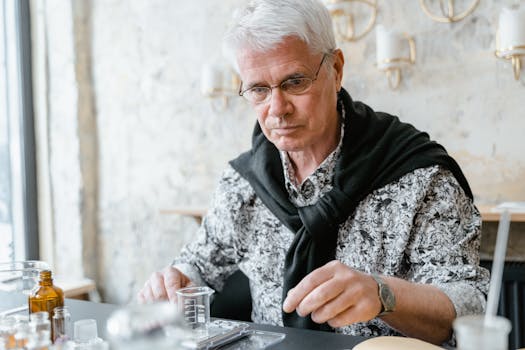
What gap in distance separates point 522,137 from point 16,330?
1.88 m

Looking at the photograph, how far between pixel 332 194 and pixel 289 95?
0.91 feet

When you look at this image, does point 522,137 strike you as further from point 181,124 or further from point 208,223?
point 181,124

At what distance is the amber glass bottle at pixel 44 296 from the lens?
102cm

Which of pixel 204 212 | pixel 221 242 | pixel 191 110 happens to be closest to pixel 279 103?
pixel 221 242

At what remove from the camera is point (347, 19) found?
2.43 m

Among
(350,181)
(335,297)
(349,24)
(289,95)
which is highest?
(349,24)

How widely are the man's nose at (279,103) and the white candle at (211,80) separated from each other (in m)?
1.34

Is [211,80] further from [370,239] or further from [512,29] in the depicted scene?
[370,239]

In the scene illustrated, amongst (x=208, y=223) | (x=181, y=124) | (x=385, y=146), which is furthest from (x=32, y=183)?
(x=385, y=146)

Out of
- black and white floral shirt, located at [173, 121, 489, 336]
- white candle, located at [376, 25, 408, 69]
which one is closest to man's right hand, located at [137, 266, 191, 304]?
black and white floral shirt, located at [173, 121, 489, 336]

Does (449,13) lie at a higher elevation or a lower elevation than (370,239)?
higher

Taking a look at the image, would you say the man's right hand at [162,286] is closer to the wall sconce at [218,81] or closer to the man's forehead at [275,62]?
the man's forehead at [275,62]

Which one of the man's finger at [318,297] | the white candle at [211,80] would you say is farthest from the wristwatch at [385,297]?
the white candle at [211,80]

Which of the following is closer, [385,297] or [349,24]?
[385,297]
